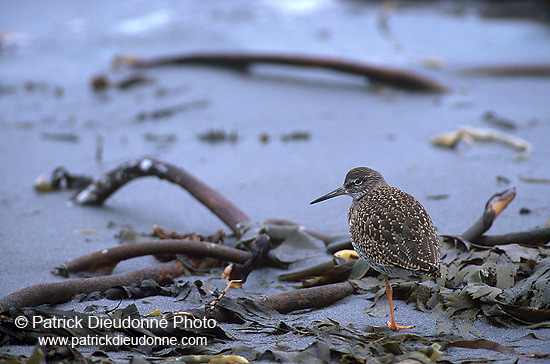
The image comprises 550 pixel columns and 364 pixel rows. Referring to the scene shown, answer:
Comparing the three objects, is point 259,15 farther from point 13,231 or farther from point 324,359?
point 324,359

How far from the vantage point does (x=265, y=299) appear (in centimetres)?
306

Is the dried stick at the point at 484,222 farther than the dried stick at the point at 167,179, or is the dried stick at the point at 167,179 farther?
the dried stick at the point at 167,179

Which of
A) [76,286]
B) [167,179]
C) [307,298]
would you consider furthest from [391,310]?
[167,179]

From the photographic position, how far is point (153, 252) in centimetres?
355

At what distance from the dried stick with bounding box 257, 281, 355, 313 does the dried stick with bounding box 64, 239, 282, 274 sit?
1.67 ft

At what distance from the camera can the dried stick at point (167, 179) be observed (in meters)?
4.07

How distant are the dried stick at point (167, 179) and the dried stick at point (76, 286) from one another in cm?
59

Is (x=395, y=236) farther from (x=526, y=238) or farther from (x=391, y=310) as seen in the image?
(x=526, y=238)

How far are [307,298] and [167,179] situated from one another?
163 cm

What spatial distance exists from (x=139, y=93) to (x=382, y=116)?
9.86ft

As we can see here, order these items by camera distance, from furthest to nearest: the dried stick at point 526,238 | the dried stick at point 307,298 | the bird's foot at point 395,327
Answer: the dried stick at point 526,238
the dried stick at point 307,298
the bird's foot at point 395,327

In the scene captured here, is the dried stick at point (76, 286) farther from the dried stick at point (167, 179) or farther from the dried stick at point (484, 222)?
the dried stick at point (484, 222)

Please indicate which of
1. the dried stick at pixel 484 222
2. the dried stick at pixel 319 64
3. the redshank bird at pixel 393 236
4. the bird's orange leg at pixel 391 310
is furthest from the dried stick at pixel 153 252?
the dried stick at pixel 319 64

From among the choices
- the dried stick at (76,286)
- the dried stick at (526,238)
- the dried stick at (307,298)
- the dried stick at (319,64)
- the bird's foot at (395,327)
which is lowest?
the bird's foot at (395,327)
